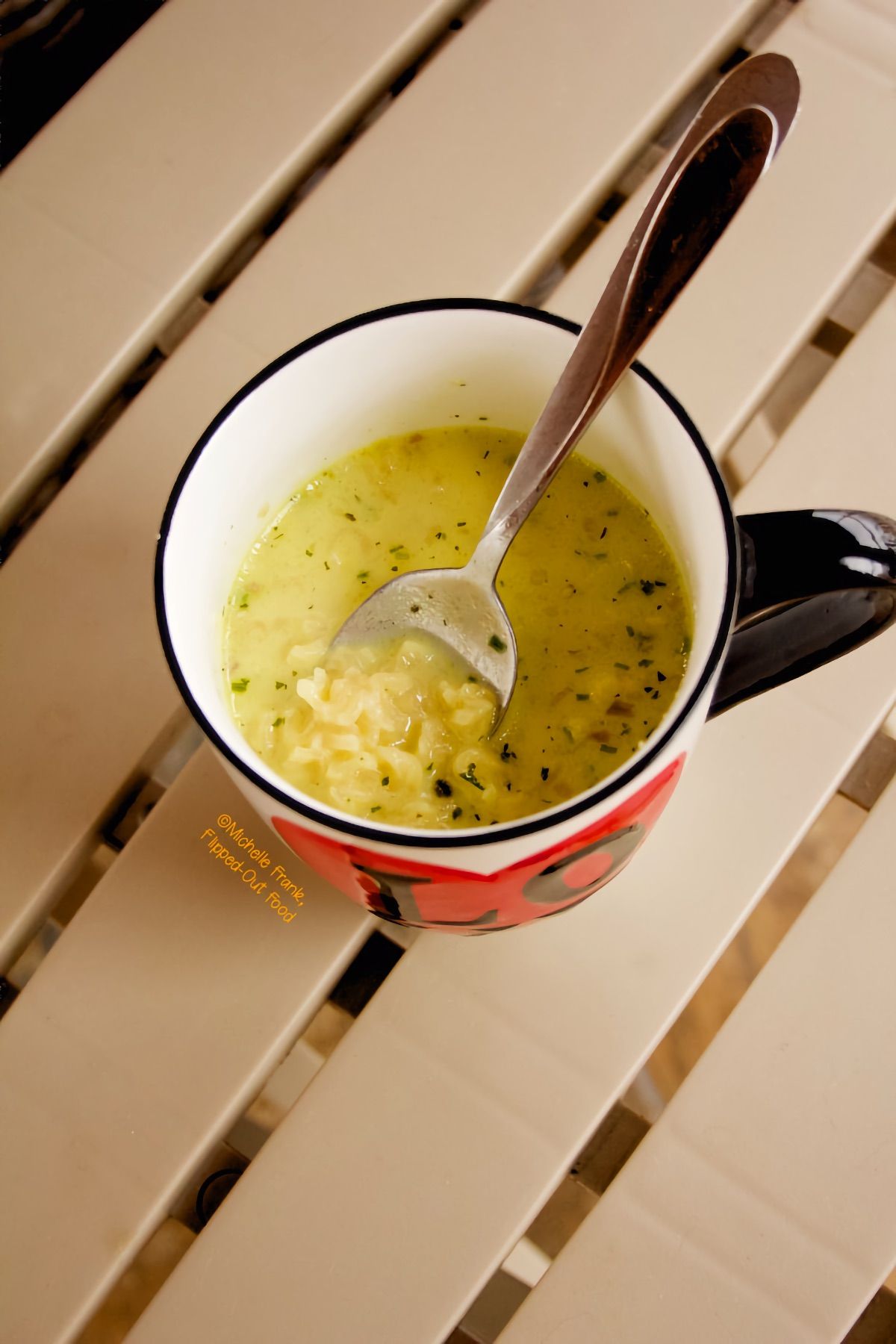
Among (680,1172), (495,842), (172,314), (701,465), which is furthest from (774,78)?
(680,1172)

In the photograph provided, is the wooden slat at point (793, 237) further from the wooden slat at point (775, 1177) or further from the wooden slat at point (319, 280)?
the wooden slat at point (775, 1177)

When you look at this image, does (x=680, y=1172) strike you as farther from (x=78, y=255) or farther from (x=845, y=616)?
(x=78, y=255)

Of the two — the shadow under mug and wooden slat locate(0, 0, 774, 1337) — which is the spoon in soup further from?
wooden slat locate(0, 0, 774, 1337)

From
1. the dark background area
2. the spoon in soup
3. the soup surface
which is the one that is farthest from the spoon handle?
the dark background area

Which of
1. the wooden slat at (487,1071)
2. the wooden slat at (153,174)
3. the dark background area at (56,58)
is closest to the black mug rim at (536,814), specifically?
the wooden slat at (487,1071)

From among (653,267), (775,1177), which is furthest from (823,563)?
(775,1177)

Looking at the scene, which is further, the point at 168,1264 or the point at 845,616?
the point at 168,1264

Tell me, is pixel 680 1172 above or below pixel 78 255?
below
